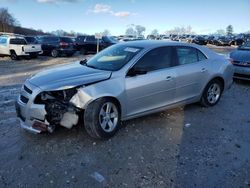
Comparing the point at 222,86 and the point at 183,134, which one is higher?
the point at 222,86

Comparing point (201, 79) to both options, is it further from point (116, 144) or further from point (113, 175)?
point (113, 175)

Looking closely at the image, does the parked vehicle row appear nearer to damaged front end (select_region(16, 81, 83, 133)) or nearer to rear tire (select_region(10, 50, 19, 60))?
rear tire (select_region(10, 50, 19, 60))

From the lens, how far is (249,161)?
422cm

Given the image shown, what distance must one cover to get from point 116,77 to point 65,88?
909 millimetres

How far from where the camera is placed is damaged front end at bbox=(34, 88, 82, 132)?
4602 millimetres

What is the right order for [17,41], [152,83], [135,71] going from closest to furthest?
[135,71] < [152,83] < [17,41]

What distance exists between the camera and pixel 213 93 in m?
6.86

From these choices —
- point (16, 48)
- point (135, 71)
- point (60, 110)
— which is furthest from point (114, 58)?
point (16, 48)

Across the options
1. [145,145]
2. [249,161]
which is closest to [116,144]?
[145,145]

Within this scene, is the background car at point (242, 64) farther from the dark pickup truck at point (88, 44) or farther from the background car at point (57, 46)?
the dark pickup truck at point (88, 44)

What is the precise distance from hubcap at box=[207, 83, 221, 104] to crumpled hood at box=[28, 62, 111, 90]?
294 cm

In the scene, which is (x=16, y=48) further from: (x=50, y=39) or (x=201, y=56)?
(x=201, y=56)

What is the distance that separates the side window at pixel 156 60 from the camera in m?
5.30

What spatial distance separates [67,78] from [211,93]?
3695 millimetres
